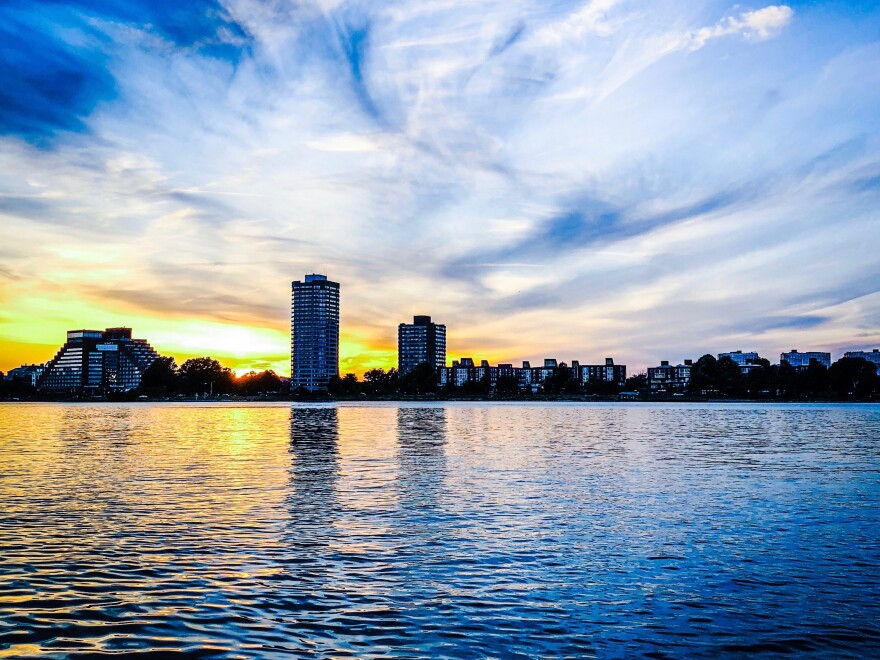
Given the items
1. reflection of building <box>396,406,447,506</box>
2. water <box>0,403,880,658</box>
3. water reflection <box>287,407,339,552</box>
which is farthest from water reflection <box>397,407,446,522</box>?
water reflection <box>287,407,339,552</box>

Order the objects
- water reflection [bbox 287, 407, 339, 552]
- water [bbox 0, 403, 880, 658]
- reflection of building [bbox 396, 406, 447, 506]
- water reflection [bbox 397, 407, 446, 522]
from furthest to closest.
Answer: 1. water reflection [bbox 397, 407, 446, 522]
2. reflection of building [bbox 396, 406, 447, 506]
3. water reflection [bbox 287, 407, 339, 552]
4. water [bbox 0, 403, 880, 658]

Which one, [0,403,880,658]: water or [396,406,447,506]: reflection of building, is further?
[396,406,447,506]: reflection of building

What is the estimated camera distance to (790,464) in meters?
56.7

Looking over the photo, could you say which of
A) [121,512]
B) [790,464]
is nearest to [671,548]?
[121,512]

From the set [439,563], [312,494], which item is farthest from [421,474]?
[439,563]

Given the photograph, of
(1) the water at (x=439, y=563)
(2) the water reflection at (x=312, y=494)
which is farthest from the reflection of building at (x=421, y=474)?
(2) the water reflection at (x=312, y=494)

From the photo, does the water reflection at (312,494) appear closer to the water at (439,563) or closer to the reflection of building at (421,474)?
the water at (439,563)

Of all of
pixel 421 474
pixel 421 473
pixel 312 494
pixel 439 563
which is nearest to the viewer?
pixel 439 563

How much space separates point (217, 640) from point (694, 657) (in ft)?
34.0

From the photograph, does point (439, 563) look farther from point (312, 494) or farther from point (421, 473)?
point (421, 473)

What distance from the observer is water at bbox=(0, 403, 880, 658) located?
54.6 ft

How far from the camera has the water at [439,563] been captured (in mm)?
16641

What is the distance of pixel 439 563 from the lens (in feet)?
77.1

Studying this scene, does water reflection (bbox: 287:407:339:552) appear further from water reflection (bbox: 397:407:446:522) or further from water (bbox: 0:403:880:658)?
water reflection (bbox: 397:407:446:522)
